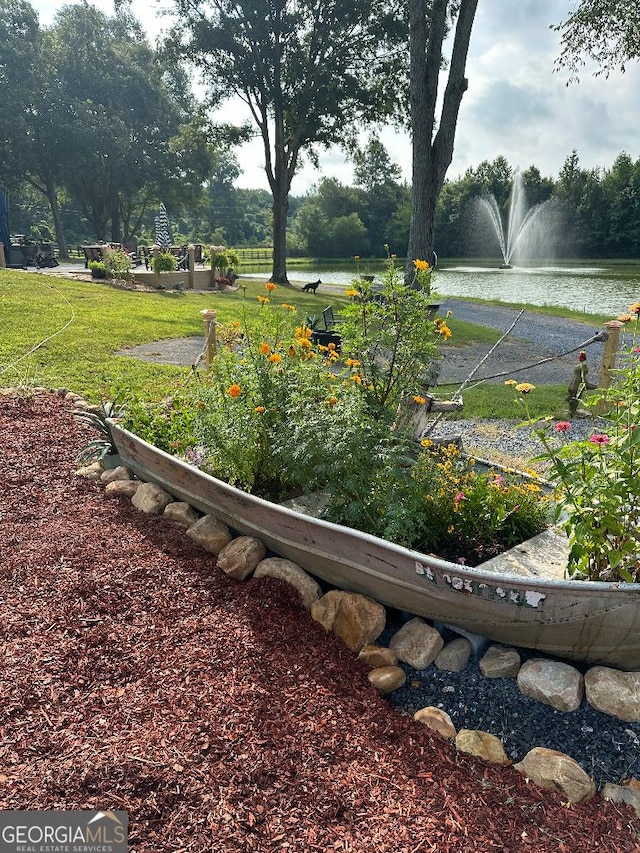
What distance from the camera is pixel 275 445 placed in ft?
10.1

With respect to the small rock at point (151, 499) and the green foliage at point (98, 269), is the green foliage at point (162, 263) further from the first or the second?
the small rock at point (151, 499)

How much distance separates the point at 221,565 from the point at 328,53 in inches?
874

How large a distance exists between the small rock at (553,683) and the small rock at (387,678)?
49 centimetres

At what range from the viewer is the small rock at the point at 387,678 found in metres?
2.39

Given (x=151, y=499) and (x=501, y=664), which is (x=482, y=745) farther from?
(x=151, y=499)

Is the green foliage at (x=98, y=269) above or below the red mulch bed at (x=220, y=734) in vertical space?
above

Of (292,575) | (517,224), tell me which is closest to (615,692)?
(292,575)

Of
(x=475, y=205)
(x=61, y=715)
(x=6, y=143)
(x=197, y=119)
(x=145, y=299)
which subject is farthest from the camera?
(x=475, y=205)

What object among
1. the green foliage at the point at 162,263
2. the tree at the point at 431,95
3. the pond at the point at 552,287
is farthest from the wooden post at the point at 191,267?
the tree at the point at 431,95

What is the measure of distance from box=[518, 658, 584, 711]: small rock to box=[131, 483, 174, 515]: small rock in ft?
7.81

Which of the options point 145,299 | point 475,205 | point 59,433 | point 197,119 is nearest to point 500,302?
point 145,299

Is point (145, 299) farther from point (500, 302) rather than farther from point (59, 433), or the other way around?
point (500, 302)

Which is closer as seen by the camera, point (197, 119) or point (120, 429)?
point (120, 429)

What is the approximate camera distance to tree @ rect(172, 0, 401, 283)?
63.7 feet
